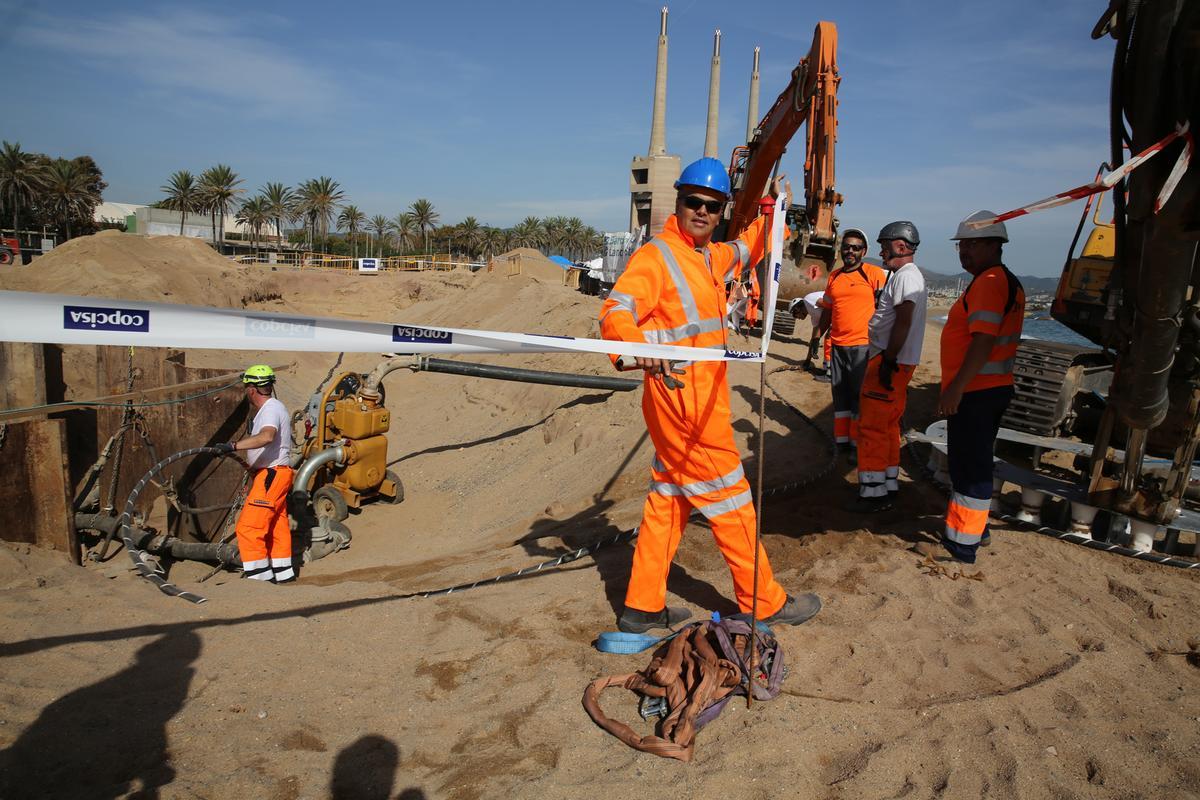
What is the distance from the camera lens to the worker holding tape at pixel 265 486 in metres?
6.04

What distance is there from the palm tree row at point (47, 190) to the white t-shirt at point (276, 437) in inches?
2086

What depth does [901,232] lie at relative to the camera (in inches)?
216

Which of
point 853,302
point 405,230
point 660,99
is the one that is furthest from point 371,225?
point 853,302

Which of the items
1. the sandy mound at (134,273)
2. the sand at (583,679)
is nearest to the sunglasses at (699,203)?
the sand at (583,679)

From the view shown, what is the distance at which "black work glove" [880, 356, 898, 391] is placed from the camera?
512cm

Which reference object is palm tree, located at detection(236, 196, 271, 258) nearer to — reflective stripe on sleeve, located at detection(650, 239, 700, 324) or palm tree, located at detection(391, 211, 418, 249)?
palm tree, located at detection(391, 211, 418, 249)

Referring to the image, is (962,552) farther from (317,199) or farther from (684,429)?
(317,199)

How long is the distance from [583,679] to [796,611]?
46.4 inches

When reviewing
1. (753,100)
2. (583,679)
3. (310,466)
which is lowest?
(310,466)

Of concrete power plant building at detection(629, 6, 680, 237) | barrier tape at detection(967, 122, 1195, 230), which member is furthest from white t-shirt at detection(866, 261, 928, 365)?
concrete power plant building at detection(629, 6, 680, 237)

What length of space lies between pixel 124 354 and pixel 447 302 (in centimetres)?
1608

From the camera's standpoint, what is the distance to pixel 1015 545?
4.81 meters

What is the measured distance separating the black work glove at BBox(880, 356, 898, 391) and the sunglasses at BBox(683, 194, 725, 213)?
87.2 inches

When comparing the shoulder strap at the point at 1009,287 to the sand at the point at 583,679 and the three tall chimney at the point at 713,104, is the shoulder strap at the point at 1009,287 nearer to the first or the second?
the sand at the point at 583,679
